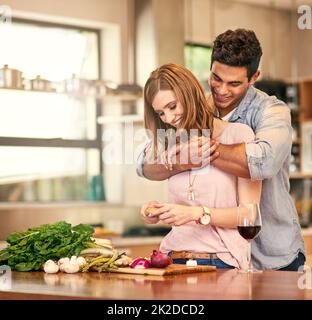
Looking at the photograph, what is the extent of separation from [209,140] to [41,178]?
318cm

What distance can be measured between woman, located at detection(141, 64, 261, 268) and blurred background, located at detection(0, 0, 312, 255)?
90.6 inches

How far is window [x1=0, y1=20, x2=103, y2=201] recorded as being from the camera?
5.65 metres

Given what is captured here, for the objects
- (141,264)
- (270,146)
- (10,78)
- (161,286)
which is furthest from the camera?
(10,78)

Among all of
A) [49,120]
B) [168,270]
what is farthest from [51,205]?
[168,270]

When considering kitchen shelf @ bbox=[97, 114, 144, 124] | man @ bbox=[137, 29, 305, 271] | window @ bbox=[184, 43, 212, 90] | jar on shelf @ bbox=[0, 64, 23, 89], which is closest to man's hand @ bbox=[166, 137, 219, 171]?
man @ bbox=[137, 29, 305, 271]

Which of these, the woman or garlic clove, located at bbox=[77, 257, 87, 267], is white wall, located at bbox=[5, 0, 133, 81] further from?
garlic clove, located at bbox=[77, 257, 87, 267]

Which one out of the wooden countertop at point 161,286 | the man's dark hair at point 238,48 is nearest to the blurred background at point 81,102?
the man's dark hair at point 238,48

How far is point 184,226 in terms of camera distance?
291cm

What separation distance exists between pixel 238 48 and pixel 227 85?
0.49ft

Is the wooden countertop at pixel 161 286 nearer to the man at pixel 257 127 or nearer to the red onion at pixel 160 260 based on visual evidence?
the red onion at pixel 160 260

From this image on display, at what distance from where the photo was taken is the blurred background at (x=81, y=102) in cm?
563

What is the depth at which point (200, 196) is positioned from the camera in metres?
2.86

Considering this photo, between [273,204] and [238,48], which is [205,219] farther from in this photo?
[238,48]

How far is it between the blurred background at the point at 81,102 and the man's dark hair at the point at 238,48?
92.8 inches
